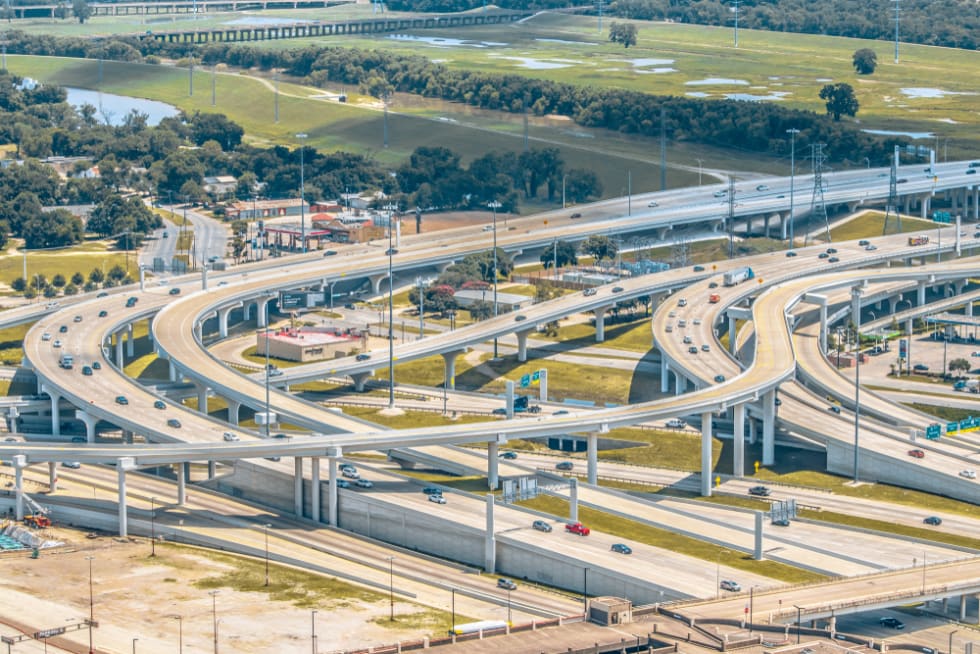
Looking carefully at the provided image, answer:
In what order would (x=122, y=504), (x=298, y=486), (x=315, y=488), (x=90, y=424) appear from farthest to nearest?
1. (x=90, y=424)
2. (x=298, y=486)
3. (x=315, y=488)
4. (x=122, y=504)

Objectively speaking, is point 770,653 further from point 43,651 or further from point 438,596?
point 43,651

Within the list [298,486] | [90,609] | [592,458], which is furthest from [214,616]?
[592,458]

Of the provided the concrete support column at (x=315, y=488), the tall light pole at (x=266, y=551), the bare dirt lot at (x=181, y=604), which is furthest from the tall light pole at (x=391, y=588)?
the concrete support column at (x=315, y=488)

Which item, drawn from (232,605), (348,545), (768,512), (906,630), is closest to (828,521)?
(768,512)

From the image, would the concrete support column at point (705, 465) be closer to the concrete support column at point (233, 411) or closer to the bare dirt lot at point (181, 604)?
the bare dirt lot at point (181, 604)

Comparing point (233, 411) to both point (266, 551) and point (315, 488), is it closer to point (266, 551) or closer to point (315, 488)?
point (315, 488)

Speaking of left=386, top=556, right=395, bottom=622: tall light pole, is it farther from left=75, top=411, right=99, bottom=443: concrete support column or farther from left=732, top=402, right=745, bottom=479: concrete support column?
left=75, top=411, right=99, bottom=443: concrete support column
